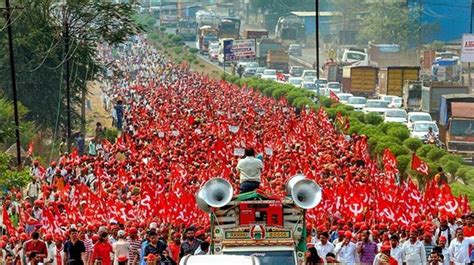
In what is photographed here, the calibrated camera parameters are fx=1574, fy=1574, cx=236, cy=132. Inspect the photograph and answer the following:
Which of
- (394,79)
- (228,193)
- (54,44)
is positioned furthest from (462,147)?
(228,193)

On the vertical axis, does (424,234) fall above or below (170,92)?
above

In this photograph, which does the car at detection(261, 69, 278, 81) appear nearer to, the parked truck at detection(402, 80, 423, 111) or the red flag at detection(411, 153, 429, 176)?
the parked truck at detection(402, 80, 423, 111)

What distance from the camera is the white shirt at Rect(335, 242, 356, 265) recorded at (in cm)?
1941

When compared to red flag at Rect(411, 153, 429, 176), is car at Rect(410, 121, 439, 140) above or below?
below

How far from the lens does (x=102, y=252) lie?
1948 cm

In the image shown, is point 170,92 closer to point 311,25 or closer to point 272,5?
point 311,25

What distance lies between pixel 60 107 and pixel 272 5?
9600 centimetres

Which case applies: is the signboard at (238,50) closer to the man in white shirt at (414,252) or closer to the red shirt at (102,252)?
the red shirt at (102,252)

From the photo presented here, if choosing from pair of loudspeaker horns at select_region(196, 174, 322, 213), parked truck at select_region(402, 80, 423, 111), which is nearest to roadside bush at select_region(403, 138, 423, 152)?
parked truck at select_region(402, 80, 423, 111)


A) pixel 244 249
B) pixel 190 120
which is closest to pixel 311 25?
pixel 190 120

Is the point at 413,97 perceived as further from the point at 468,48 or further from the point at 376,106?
the point at 468,48

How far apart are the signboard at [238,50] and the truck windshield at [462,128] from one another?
→ 4384cm

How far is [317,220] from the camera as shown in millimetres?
22953

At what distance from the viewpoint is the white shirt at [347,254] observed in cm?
1941
